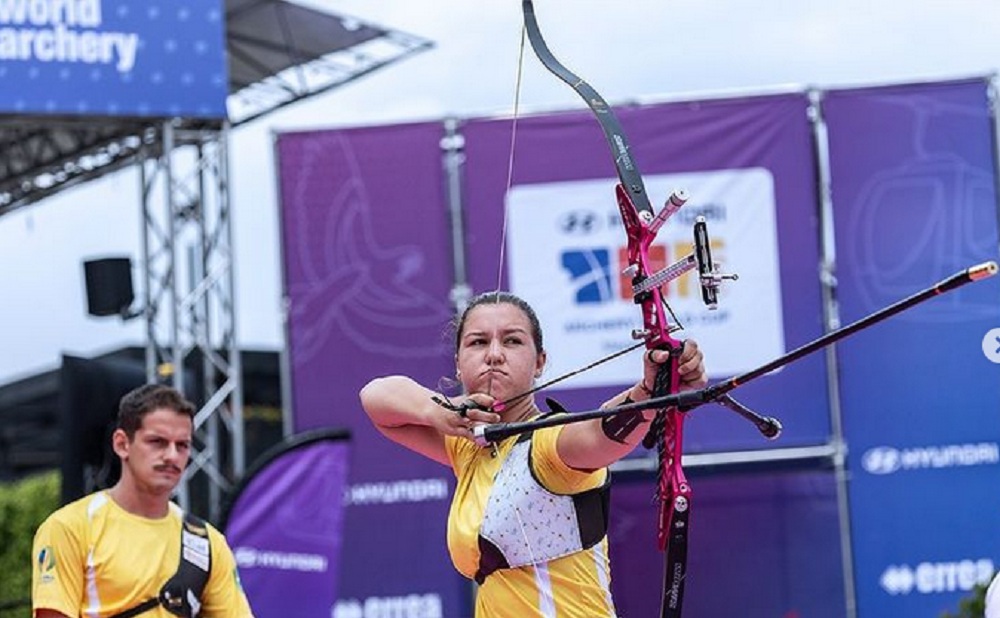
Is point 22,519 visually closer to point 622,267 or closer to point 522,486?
point 622,267

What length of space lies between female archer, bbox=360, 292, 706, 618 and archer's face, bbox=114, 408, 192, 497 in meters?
1.77

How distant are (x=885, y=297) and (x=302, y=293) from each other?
11.3ft

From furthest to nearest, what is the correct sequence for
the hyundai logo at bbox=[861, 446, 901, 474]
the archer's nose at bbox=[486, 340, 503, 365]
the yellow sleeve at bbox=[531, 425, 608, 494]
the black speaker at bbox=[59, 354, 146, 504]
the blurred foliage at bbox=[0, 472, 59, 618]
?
the blurred foliage at bbox=[0, 472, 59, 618], the hyundai logo at bbox=[861, 446, 901, 474], the black speaker at bbox=[59, 354, 146, 504], the archer's nose at bbox=[486, 340, 503, 365], the yellow sleeve at bbox=[531, 425, 608, 494]

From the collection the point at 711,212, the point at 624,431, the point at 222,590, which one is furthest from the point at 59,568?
the point at 711,212

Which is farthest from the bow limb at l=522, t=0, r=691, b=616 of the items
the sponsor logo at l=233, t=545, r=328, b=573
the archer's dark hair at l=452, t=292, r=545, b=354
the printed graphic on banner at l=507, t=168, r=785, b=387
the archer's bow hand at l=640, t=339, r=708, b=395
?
the printed graphic on banner at l=507, t=168, r=785, b=387

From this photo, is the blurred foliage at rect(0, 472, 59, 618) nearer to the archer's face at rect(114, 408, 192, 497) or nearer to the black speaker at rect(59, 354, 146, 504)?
the black speaker at rect(59, 354, 146, 504)

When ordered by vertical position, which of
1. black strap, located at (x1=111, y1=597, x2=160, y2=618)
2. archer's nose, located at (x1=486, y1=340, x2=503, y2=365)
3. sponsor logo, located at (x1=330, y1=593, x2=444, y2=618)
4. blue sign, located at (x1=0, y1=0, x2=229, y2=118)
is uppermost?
blue sign, located at (x1=0, y1=0, x2=229, y2=118)

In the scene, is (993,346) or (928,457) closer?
(993,346)

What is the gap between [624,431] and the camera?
3.11 meters

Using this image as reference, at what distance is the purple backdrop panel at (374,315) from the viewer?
10.8m

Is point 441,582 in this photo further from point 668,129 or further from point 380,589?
point 668,129

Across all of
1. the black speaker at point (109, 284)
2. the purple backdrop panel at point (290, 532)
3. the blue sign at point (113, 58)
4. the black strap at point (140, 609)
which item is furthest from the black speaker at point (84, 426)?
the black strap at point (140, 609)

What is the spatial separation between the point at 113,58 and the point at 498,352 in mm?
6608

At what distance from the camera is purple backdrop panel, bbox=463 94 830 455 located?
34.8 feet
